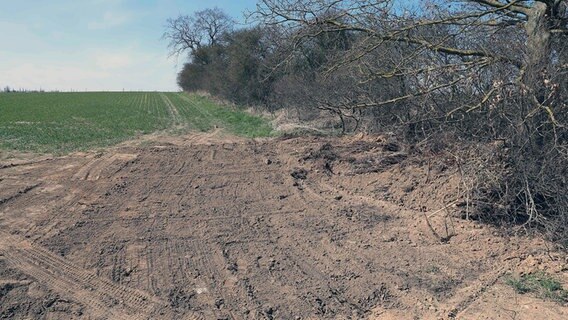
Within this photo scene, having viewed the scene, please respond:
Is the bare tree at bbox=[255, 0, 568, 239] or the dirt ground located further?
the bare tree at bbox=[255, 0, 568, 239]

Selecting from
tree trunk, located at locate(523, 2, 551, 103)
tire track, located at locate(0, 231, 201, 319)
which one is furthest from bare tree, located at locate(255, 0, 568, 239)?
tire track, located at locate(0, 231, 201, 319)

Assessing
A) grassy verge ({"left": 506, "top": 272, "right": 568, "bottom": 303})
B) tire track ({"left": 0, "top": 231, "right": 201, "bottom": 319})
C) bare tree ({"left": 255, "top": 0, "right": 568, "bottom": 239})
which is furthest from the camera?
bare tree ({"left": 255, "top": 0, "right": 568, "bottom": 239})

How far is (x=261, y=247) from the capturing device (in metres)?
6.50

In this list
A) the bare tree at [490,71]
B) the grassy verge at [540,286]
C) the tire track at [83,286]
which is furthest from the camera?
the bare tree at [490,71]

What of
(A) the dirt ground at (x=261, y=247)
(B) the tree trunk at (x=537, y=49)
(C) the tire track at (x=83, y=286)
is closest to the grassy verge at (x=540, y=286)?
(A) the dirt ground at (x=261, y=247)

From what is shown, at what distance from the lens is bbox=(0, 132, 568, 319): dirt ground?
4984mm

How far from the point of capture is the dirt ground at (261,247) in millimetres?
4984

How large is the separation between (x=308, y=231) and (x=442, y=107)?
2807 mm

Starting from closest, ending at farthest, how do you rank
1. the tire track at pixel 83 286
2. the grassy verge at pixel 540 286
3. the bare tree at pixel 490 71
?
the tire track at pixel 83 286 → the grassy verge at pixel 540 286 → the bare tree at pixel 490 71

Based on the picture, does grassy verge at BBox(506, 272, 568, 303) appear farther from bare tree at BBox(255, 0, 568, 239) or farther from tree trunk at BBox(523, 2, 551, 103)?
tree trunk at BBox(523, 2, 551, 103)

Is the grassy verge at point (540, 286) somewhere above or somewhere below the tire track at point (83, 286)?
above

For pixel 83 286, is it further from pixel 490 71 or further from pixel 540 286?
pixel 490 71

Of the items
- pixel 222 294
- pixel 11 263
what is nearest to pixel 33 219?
pixel 11 263

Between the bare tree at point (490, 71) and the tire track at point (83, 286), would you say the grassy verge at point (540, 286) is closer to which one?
the bare tree at point (490, 71)
